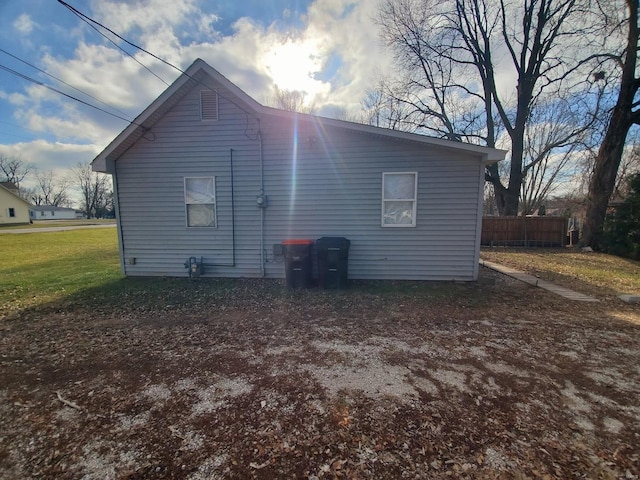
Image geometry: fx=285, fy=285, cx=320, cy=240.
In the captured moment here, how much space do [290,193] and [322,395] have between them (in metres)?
5.06

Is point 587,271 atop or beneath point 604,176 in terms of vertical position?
beneath

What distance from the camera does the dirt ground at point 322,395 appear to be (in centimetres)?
193

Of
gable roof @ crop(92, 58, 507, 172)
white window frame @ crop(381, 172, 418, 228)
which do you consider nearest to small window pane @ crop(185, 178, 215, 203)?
gable roof @ crop(92, 58, 507, 172)

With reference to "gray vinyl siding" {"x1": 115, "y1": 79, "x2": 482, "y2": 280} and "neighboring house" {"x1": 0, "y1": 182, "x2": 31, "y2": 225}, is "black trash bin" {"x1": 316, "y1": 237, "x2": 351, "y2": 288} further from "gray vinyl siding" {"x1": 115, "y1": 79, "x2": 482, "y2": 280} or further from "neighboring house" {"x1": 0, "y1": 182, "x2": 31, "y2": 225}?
"neighboring house" {"x1": 0, "y1": 182, "x2": 31, "y2": 225}

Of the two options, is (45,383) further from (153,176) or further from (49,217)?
(49,217)

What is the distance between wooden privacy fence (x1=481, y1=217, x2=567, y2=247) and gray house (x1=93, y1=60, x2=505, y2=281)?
969 centimetres

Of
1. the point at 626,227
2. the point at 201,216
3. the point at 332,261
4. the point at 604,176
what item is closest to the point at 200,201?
the point at 201,216

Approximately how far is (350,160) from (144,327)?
524 centimetres

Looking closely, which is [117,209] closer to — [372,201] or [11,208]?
[372,201]

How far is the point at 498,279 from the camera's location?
7168 mm

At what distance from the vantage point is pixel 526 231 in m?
14.4

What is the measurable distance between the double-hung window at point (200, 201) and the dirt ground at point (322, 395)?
2.99 meters

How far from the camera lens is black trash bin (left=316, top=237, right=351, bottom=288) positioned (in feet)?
20.4

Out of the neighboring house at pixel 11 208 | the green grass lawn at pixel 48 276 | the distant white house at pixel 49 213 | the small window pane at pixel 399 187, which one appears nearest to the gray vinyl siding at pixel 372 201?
the small window pane at pixel 399 187
